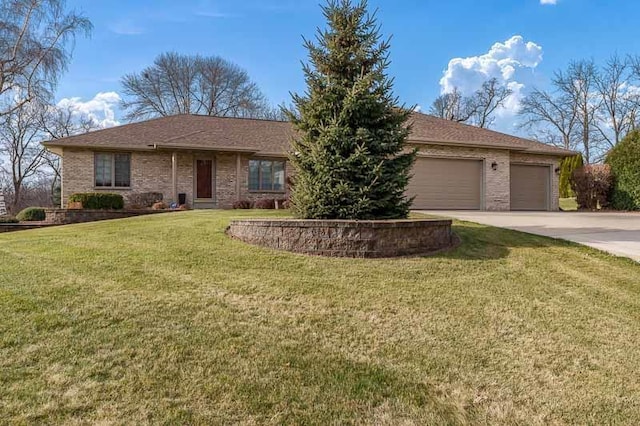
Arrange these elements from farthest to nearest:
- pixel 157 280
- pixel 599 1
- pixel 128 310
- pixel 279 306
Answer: pixel 599 1, pixel 157 280, pixel 279 306, pixel 128 310

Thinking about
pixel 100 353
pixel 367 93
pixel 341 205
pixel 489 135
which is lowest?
pixel 100 353

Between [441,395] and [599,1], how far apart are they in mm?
13983

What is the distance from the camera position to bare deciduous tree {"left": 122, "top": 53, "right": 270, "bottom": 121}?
106 ft

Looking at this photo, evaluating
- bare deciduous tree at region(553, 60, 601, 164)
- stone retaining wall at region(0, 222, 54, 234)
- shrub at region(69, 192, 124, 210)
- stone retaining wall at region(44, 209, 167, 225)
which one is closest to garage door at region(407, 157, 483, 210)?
stone retaining wall at region(44, 209, 167, 225)

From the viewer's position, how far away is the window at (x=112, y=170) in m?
14.9

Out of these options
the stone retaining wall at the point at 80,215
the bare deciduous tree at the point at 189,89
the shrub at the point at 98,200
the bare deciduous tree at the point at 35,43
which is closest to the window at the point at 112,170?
the shrub at the point at 98,200

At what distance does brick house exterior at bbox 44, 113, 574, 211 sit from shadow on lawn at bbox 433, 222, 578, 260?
6308 millimetres

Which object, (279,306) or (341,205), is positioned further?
(341,205)

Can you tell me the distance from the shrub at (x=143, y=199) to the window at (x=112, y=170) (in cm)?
57

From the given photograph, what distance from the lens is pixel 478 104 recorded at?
128 feet

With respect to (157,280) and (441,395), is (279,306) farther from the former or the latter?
(441,395)

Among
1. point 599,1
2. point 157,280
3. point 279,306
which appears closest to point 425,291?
point 279,306

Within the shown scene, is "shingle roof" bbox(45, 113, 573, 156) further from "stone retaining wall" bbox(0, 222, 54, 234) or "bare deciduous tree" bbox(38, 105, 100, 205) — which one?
"bare deciduous tree" bbox(38, 105, 100, 205)

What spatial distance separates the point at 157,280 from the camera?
15.8ft
